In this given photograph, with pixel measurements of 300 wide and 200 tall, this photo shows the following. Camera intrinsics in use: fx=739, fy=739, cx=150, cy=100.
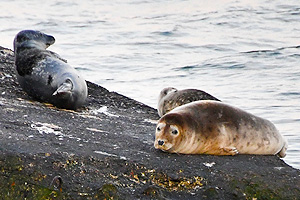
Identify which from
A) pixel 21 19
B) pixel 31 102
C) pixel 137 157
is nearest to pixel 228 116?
pixel 137 157

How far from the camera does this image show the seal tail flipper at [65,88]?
675 cm

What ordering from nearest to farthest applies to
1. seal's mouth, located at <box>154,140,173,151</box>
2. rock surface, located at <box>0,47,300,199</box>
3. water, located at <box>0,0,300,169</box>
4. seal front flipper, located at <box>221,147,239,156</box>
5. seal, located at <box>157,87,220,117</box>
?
rock surface, located at <box>0,47,300,199</box> < seal's mouth, located at <box>154,140,173,151</box> < seal front flipper, located at <box>221,147,239,156</box> < seal, located at <box>157,87,220,117</box> < water, located at <box>0,0,300,169</box>

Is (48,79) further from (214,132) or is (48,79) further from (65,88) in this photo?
(214,132)

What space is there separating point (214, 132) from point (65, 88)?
72.8 inches

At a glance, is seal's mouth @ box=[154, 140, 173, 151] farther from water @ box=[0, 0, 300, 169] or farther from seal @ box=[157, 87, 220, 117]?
water @ box=[0, 0, 300, 169]

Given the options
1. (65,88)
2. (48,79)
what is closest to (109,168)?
(65,88)

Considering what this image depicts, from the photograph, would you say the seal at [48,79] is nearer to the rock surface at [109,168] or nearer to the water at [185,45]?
the rock surface at [109,168]

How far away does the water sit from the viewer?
1226cm

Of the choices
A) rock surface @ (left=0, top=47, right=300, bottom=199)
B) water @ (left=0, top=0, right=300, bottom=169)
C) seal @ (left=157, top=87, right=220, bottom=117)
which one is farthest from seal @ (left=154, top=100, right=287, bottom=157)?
water @ (left=0, top=0, right=300, bottom=169)

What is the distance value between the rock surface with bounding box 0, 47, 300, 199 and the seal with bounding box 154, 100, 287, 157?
0.35 feet

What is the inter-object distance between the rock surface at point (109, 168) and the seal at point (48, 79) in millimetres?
765

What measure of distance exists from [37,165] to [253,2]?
1841 cm

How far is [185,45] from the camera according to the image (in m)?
17.3

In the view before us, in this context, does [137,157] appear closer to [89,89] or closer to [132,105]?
[132,105]
